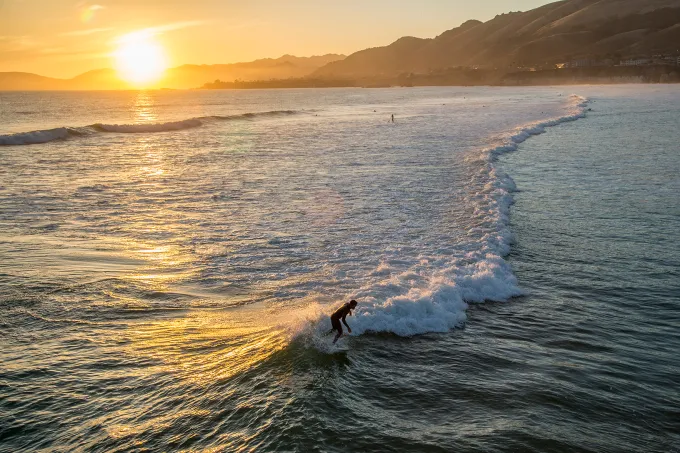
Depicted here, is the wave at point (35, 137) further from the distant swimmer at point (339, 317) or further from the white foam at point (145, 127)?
the distant swimmer at point (339, 317)

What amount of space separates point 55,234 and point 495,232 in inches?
623

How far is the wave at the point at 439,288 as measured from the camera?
13453 millimetres

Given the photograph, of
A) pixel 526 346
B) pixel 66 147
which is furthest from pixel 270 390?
pixel 66 147

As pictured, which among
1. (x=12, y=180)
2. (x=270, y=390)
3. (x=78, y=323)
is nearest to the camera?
(x=270, y=390)

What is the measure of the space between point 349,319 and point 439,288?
2899 mm

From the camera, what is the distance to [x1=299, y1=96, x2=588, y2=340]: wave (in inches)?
530

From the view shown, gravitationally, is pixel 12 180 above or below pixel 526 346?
above

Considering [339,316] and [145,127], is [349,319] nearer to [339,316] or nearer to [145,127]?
[339,316]

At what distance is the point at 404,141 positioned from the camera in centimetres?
5119

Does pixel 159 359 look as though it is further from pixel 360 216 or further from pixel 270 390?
pixel 360 216

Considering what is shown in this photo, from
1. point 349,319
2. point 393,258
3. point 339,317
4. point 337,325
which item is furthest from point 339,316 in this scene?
point 393,258

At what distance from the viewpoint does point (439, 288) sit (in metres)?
15.1

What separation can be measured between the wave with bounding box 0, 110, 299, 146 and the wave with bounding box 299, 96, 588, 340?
51.6 meters

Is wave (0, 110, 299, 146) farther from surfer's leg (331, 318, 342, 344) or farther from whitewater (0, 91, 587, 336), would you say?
surfer's leg (331, 318, 342, 344)
